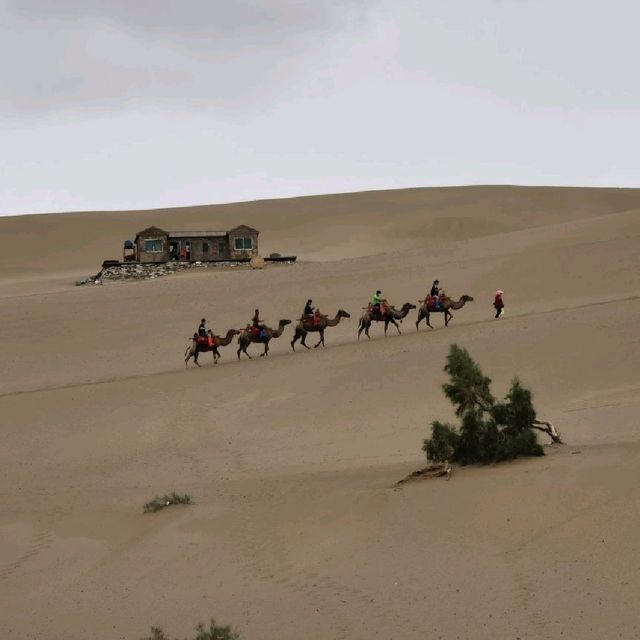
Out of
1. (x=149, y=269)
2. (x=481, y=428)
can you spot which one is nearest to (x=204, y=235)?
(x=149, y=269)

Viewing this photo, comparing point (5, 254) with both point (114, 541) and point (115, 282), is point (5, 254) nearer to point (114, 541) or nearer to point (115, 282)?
point (115, 282)

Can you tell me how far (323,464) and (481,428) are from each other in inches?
A: 175

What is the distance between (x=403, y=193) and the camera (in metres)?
113

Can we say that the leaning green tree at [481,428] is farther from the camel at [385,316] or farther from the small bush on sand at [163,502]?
the camel at [385,316]

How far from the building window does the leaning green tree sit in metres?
47.2

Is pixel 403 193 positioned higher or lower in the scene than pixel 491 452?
higher

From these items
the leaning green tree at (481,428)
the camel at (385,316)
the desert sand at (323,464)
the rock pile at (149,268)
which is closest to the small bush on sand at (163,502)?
the desert sand at (323,464)

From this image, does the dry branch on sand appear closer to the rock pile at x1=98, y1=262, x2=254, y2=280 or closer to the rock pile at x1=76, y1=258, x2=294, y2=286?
the rock pile at x1=76, y1=258, x2=294, y2=286

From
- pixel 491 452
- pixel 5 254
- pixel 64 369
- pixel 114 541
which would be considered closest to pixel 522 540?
pixel 491 452

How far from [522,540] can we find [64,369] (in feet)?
83.4

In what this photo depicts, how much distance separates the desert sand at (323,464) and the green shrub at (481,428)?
348 mm

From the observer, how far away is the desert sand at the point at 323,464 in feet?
44.6

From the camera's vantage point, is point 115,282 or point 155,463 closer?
point 155,463

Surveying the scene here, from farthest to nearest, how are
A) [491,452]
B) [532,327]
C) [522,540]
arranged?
[532,327]
[491,452]
[522,540]
